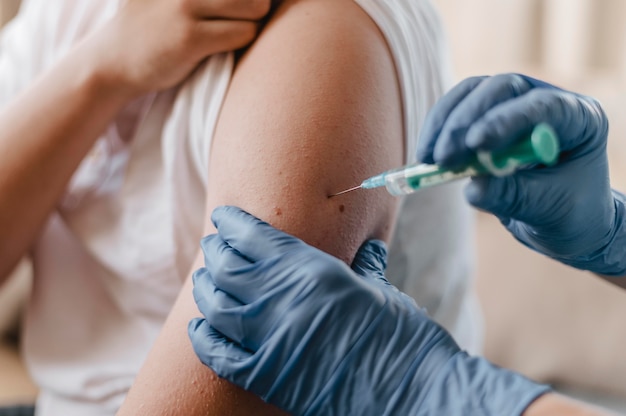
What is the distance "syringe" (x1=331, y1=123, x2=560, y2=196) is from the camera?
682mm

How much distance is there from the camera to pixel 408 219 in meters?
1.11

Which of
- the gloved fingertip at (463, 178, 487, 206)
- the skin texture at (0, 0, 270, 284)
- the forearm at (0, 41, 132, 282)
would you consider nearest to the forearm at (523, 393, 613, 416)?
the gloved fingertip at (463, 178, 487, 206)

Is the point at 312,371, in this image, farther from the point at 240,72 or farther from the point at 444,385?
the point at 240,72

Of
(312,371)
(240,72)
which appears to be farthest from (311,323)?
(240,72)

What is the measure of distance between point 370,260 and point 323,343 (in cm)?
14

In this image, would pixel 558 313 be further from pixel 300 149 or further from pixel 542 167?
pixel 300 149

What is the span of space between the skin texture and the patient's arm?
80 millimetres

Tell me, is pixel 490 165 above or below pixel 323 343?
above

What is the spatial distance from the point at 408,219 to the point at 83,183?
0.51 meters

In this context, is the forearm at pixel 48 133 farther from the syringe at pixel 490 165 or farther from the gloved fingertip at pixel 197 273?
the syringe at pixel 490 165

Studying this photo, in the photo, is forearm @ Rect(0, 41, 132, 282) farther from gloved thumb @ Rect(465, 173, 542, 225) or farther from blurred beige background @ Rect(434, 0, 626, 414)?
blurred beige background @ Rect(434, 0, 626, 414)

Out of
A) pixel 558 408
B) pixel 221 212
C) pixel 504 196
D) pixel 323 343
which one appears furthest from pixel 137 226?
pixel 558 408

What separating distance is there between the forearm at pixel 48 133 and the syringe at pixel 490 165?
1.51 feet

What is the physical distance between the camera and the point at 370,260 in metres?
0.89
